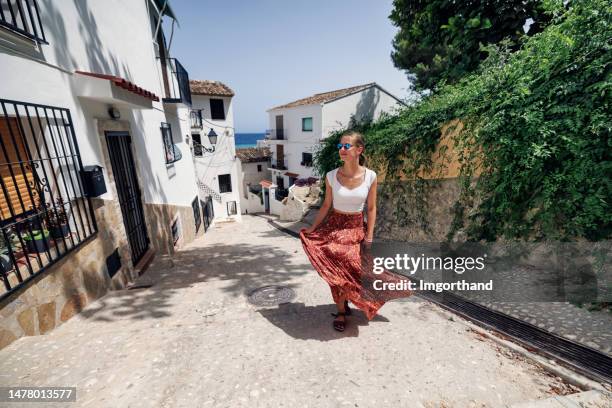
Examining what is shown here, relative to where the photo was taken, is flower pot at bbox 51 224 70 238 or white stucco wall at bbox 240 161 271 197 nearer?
flower pot at bbox 51 224 70 238

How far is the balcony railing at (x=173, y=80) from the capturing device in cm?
884

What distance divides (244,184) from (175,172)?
69.3ft

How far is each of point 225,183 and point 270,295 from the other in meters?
18.2

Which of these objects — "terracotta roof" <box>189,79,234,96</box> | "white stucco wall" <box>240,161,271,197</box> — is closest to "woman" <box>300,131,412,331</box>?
"terracotta roof" <box>189,79,234,96</box>

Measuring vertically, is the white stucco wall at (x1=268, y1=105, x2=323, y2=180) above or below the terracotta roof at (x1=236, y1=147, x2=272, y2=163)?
above

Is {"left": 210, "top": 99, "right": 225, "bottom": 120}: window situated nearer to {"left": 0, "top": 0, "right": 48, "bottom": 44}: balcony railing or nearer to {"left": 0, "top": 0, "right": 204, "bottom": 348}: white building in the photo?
{"left": 0, "top": 0, "right": 204, "bottom": 348}: white building

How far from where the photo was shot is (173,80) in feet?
30.4

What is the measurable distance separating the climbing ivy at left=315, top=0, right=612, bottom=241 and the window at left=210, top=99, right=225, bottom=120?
1900 centimetres

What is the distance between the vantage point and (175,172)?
8.88 metres

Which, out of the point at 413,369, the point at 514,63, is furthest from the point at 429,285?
the point at 514,63

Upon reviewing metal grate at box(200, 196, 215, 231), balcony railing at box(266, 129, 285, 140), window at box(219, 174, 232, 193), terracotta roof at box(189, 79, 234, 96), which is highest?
terracotta roof at box(189, 79, 234, 96)

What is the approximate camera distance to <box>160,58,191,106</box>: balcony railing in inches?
348

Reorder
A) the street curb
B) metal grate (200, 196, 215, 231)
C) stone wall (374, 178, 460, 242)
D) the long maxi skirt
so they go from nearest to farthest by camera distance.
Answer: the street curb, the long maxi skirt, stone wall (374, 178, 460, 242), metal grate (200, 196, 215, 231)

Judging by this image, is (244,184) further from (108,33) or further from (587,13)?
(587,13)
